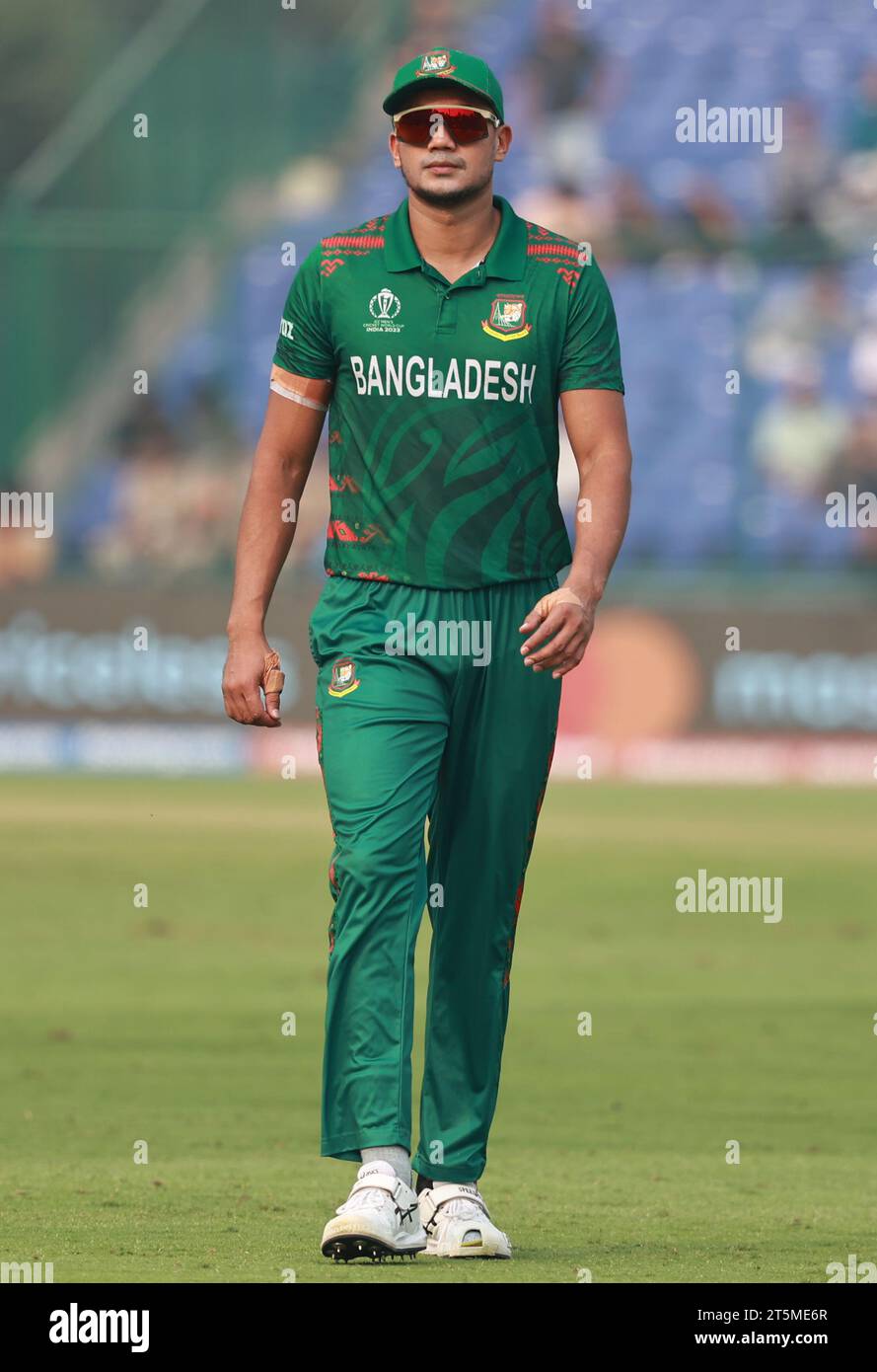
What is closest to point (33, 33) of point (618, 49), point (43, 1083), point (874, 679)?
point (618, 49)

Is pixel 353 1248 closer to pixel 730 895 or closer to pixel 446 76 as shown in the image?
pixel 446 76

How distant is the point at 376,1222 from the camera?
4.67 metres

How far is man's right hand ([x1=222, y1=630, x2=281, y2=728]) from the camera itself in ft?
16.3

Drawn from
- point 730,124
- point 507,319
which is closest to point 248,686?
point 507,319

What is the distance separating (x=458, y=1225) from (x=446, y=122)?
86.8 inches

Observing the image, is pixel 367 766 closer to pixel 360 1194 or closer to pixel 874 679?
pixel 360 1194

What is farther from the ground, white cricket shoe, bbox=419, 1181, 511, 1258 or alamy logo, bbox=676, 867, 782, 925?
alamy logo, bbox=676, 867, 782, 925

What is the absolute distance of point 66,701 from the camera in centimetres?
2108

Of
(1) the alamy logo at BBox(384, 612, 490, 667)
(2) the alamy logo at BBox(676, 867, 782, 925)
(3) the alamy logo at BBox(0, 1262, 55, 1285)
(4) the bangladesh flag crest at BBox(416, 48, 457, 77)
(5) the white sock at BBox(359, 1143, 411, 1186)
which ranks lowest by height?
(3) the alamy logo at BBox(0, 1262, 55, 1285)

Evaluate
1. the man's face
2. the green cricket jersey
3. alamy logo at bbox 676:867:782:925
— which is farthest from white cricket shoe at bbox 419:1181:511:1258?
alamy logo at bbox 676:867:782:925

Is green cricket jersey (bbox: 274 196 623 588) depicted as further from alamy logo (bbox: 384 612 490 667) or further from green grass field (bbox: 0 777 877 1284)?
green grass field (bbox: 0 777 877 1284)
